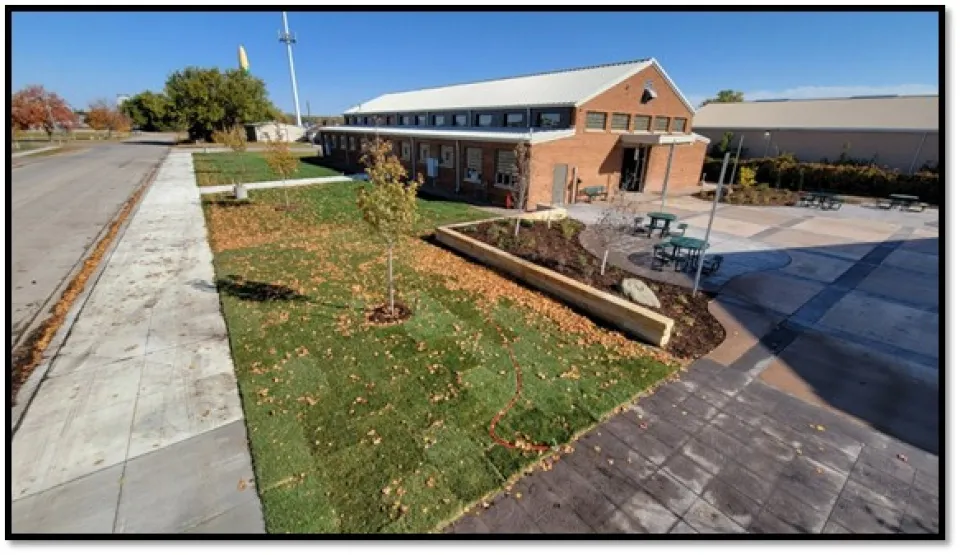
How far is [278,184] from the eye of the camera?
81.7ft

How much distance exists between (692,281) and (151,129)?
383 ft

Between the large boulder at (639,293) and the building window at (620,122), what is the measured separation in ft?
52.2

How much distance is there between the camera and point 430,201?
20250 mm

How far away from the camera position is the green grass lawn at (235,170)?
88.2 feet

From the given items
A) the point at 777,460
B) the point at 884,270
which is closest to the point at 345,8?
the point at 777,460

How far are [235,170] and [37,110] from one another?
5706 cm

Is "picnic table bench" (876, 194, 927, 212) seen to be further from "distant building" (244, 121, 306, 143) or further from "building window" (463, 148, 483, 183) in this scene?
"distant building" (244, 121, 306, 143)

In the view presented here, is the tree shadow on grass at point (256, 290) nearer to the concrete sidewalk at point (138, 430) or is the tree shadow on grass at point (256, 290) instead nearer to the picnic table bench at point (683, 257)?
the concrete sidewalk at point (138, 430)

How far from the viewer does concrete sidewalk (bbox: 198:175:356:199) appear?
22.5 meters

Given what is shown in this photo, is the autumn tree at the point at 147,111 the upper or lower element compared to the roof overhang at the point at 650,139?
upper

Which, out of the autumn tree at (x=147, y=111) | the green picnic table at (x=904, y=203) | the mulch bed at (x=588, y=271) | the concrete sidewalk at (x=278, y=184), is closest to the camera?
the mulch bed at (x=588, y=271)

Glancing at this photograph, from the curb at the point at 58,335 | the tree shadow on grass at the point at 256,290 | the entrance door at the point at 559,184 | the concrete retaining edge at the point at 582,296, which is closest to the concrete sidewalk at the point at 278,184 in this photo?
the curb at the point at 58,335

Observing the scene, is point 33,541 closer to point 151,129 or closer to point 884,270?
point 884,270

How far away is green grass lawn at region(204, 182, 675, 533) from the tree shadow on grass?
0.04 m
